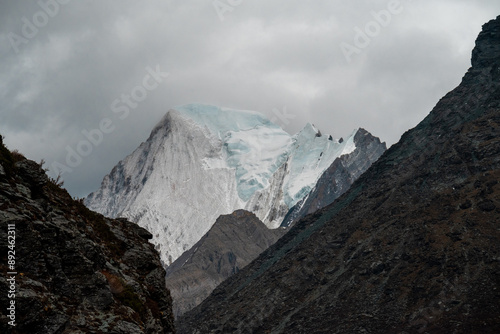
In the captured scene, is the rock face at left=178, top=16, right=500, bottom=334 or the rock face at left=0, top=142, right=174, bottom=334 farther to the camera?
the rock face at left=178, top=16, right=500, bottom=334

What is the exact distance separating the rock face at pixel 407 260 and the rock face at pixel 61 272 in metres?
101

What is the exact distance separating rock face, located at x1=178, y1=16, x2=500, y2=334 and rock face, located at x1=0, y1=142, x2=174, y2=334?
101m

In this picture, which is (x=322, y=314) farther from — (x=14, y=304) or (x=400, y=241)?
(x=14, y=304)

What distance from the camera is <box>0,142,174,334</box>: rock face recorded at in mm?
16344

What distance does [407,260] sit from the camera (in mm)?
148125

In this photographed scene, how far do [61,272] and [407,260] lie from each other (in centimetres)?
13937

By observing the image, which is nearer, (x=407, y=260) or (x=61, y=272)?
(x=61, y=272)

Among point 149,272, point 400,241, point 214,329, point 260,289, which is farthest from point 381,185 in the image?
point 149,272

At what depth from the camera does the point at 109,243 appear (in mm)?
25047

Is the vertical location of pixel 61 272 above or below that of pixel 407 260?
below

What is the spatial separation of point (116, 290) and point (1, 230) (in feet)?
17.5

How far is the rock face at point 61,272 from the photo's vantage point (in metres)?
16.3

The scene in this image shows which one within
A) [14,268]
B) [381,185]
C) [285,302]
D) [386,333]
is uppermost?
[381,185]

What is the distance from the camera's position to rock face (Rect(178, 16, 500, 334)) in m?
125
